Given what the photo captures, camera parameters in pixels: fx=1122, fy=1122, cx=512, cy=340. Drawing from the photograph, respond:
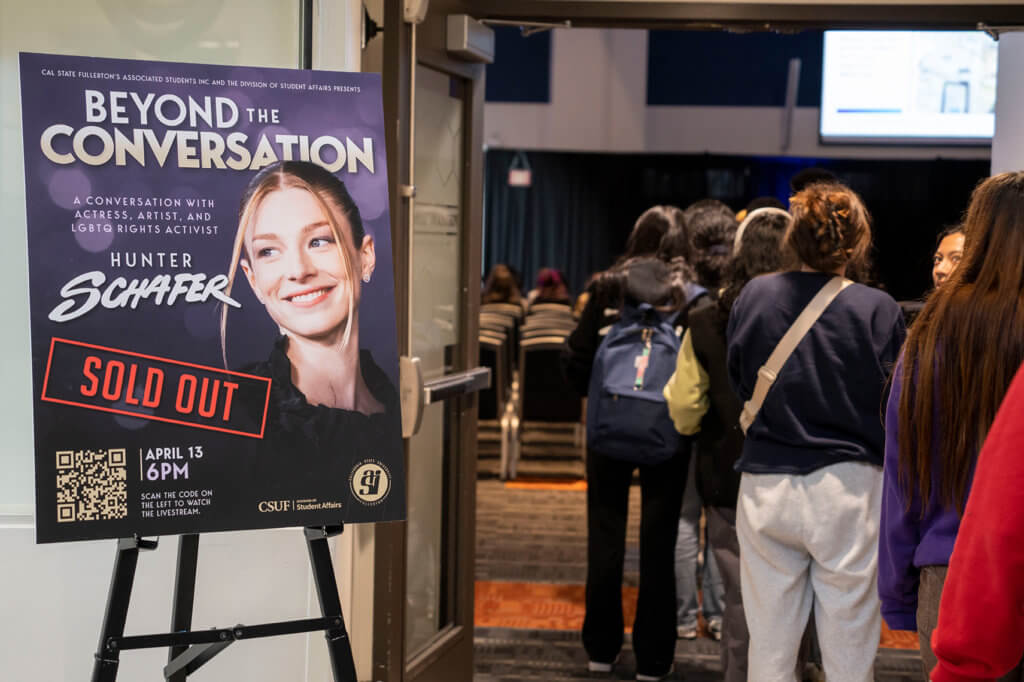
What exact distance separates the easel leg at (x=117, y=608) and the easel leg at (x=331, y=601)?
0.29 meters

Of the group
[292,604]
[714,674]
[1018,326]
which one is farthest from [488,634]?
[1018,326]

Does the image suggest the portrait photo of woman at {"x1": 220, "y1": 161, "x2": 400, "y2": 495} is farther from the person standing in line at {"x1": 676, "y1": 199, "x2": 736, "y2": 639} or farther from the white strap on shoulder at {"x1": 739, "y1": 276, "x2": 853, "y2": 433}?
the person standing in line at {"x1": 676, "y1": 199, "x2": 736, "y2": 639}

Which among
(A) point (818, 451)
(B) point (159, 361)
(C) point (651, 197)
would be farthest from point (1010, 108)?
(C) point (651, 197)

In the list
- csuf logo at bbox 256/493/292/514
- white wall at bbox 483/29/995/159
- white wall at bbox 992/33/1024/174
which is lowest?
csuf logo at bbox 256/493/292/514

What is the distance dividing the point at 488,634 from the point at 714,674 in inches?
34.4

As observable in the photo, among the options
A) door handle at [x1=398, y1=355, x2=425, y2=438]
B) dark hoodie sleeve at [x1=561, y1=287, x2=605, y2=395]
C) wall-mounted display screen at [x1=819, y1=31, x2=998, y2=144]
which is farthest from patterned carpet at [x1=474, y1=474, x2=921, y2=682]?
wall-mounted display screen at [x1=819, y1=31, x2=998, y2=144]

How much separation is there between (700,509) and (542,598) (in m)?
0.90

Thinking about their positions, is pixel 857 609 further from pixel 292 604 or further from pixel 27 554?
pixel 27 554

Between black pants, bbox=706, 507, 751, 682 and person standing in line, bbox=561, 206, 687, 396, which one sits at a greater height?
person standing in line, bbox=561, 206, 687, 396

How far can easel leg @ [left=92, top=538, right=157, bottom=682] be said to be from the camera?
191 cm

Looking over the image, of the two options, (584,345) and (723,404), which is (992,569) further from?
(584,345)

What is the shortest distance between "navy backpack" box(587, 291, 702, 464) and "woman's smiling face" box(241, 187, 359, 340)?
159cm

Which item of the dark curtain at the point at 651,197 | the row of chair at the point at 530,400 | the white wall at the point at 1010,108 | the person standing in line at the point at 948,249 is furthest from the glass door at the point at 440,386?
the dark curtain at the point at 651,197

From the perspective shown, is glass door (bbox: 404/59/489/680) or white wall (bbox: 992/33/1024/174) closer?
glass door (bbox: 404/59/489/680)
